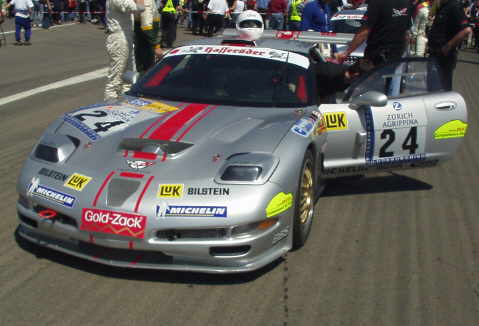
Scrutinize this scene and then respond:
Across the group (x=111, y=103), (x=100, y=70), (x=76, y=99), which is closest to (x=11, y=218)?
(x=111, y=103)

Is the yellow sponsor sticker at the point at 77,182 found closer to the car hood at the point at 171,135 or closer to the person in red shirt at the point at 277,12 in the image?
the car hood at the point at 171,135

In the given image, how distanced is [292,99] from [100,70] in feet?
30.6

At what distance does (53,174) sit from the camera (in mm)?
4387

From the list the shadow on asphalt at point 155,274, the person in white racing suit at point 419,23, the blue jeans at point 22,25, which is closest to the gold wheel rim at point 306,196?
the shadow on asphalt at point 155,274

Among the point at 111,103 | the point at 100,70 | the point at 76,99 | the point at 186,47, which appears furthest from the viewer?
the point at 100,70

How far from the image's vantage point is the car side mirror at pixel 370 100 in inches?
223

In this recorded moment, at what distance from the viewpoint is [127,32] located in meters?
9.09

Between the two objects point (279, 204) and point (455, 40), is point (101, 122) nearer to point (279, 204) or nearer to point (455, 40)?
point (279, 204)

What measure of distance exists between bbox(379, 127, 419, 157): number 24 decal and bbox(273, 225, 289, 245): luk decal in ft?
6.36

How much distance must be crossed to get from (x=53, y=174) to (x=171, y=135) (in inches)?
33.3

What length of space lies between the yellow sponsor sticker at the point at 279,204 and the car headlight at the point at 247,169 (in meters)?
0.14

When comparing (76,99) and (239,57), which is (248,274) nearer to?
(239,57)

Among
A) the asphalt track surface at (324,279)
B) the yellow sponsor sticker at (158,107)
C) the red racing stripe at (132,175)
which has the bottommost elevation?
the asphalt track surface at (324,279)

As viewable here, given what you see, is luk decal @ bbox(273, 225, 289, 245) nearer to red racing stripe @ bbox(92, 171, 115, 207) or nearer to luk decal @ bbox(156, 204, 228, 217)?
luk decal @ bbox(156, 204, 228, 217)
